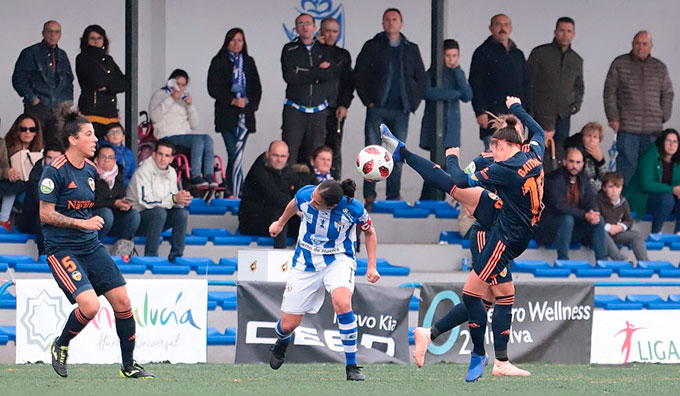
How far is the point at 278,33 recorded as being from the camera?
15102mm

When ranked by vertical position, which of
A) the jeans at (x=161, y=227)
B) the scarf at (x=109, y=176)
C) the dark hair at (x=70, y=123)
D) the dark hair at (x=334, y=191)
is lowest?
the jeans at (x=161, y=227)

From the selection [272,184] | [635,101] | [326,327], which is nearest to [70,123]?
[326,327]

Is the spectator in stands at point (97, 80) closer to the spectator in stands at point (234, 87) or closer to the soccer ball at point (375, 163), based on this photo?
the spectator in stands at point (234, 87)

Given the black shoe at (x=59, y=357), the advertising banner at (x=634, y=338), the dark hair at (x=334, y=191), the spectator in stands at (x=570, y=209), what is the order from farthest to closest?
the spectator in stands at (x=570, y=209) < the advertising banner at (x=634, y=338) < the dark hair at (x=334, y=191) < the black shoe at (x=59, y=357)

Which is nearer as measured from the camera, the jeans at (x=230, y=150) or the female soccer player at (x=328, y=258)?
the female soccer player at (x=328, y=258)

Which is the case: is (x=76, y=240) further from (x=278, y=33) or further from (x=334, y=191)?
(x=278, y=33)

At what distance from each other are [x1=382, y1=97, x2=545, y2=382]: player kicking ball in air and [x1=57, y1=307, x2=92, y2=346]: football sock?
240 centimetres

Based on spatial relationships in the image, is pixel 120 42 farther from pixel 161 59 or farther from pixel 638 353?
pixel 638 353

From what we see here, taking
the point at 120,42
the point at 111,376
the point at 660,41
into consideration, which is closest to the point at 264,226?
the point at 120,42

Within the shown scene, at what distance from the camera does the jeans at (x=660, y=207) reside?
1393cm

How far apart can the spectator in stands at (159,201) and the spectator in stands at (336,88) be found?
1848mm

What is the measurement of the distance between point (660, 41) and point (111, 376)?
10.0m

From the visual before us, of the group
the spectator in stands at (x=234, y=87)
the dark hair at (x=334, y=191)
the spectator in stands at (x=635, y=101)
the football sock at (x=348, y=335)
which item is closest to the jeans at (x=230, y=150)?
the spectator in stands at (x=234, y=87)

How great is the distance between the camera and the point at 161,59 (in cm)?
1487
